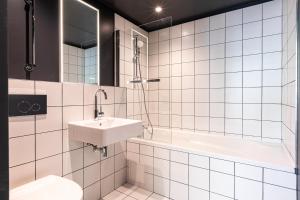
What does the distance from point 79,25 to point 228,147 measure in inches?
90.4

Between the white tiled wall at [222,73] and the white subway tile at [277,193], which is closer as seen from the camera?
the white subway tile at [277,193]

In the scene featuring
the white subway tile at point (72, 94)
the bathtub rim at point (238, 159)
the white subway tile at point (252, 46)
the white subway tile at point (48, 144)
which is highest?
the white subway tile at point (252, 46)

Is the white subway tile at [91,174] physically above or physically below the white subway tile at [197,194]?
above

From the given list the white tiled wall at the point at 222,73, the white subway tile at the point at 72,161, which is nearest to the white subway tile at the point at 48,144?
the white subway tile at the point at 72,161

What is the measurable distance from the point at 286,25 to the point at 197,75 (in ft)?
3.65

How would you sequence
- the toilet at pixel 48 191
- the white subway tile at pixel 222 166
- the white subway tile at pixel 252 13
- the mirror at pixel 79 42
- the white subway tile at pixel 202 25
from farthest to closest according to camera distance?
the white subway tile at pixel 202 25, the white subway tile at pixel 252 13, the mirror at pixel 79 42, the white subway tile at pixel 222 166, the toilet at pixel 48 191

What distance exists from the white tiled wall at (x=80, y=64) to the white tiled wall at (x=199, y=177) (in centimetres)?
97

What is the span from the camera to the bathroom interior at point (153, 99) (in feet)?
4.34

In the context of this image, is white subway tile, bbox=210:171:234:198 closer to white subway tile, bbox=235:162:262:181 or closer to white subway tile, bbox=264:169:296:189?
white subway tile, bbox=235:162:262:181

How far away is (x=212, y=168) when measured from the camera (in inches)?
63.7

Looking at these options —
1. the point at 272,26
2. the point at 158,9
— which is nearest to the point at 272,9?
the point at 272,26
